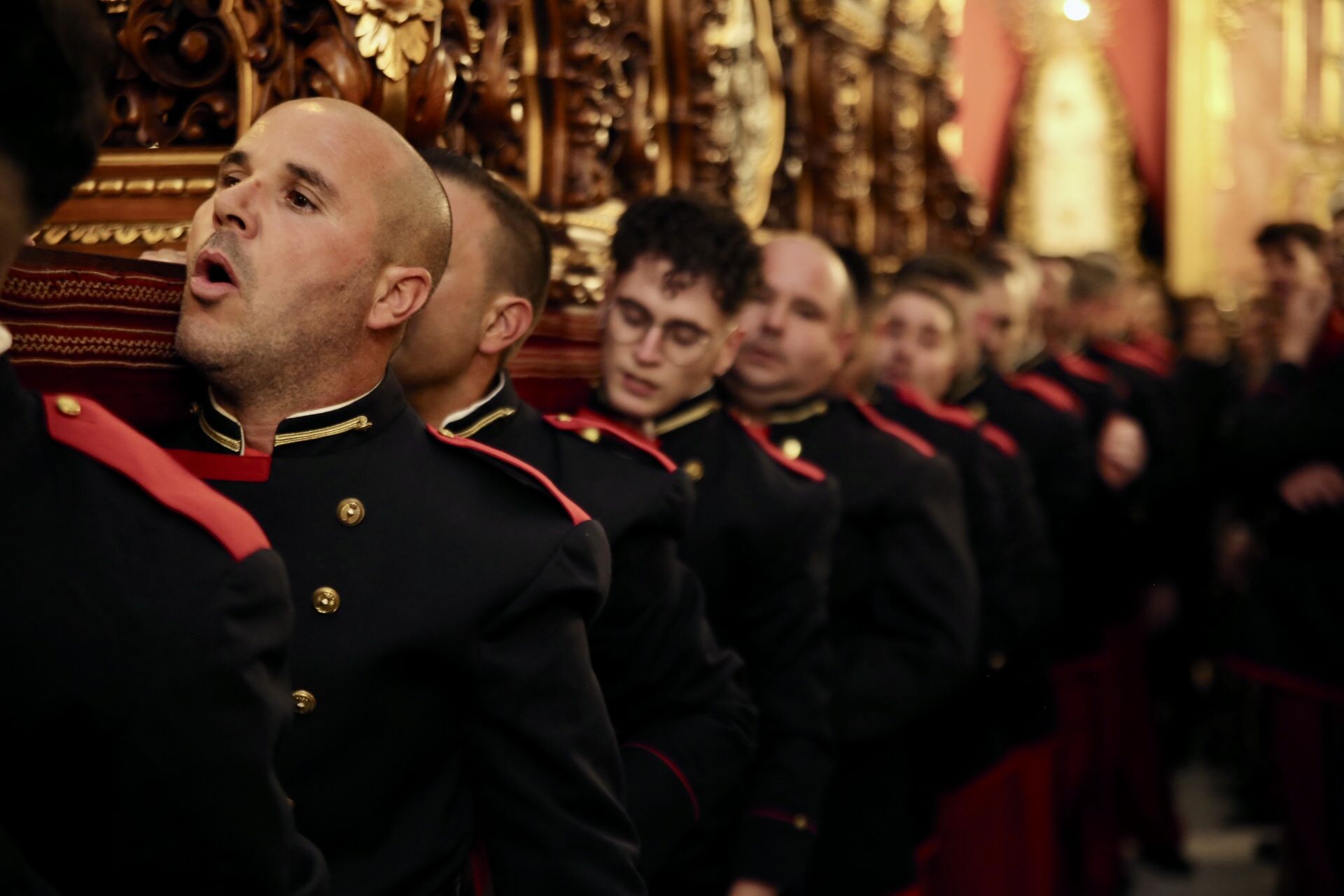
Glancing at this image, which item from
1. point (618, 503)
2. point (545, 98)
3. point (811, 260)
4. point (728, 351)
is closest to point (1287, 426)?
point (811, 260)

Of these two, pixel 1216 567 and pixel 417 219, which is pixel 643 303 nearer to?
pixel 417 219

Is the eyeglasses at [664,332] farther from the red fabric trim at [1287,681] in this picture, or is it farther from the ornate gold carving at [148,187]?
the red fabric trim at [1287,681]

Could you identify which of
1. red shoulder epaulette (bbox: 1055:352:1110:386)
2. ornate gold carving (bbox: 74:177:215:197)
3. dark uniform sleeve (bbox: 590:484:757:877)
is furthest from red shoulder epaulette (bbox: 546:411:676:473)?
red shoulder epaulette (bbox: 1055:352:1110:386)

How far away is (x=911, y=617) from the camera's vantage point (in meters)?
2.73

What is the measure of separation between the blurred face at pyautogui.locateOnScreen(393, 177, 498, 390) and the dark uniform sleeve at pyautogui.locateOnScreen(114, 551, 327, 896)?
0.83m

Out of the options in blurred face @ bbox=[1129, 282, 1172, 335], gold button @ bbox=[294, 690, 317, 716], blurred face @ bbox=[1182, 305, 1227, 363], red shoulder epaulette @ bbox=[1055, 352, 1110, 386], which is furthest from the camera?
blurred face @ bbox=[1182, 305, 1227, 363]

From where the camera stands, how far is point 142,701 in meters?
0.90

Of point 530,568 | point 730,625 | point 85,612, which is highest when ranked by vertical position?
point 85,612

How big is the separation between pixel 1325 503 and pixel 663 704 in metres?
2.46

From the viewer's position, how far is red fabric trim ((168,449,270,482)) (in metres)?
1.35

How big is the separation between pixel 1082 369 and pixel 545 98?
3043mm

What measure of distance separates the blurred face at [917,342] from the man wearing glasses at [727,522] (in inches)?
56.1

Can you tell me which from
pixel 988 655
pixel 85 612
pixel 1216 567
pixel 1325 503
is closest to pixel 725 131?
pixel 988 655

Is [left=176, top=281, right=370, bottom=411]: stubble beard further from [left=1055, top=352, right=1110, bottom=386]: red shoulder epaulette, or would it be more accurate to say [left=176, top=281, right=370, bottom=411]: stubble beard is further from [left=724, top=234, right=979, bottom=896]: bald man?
[left=1055, top=352, right=1110, bottom=386]: red shoulder epaulette
